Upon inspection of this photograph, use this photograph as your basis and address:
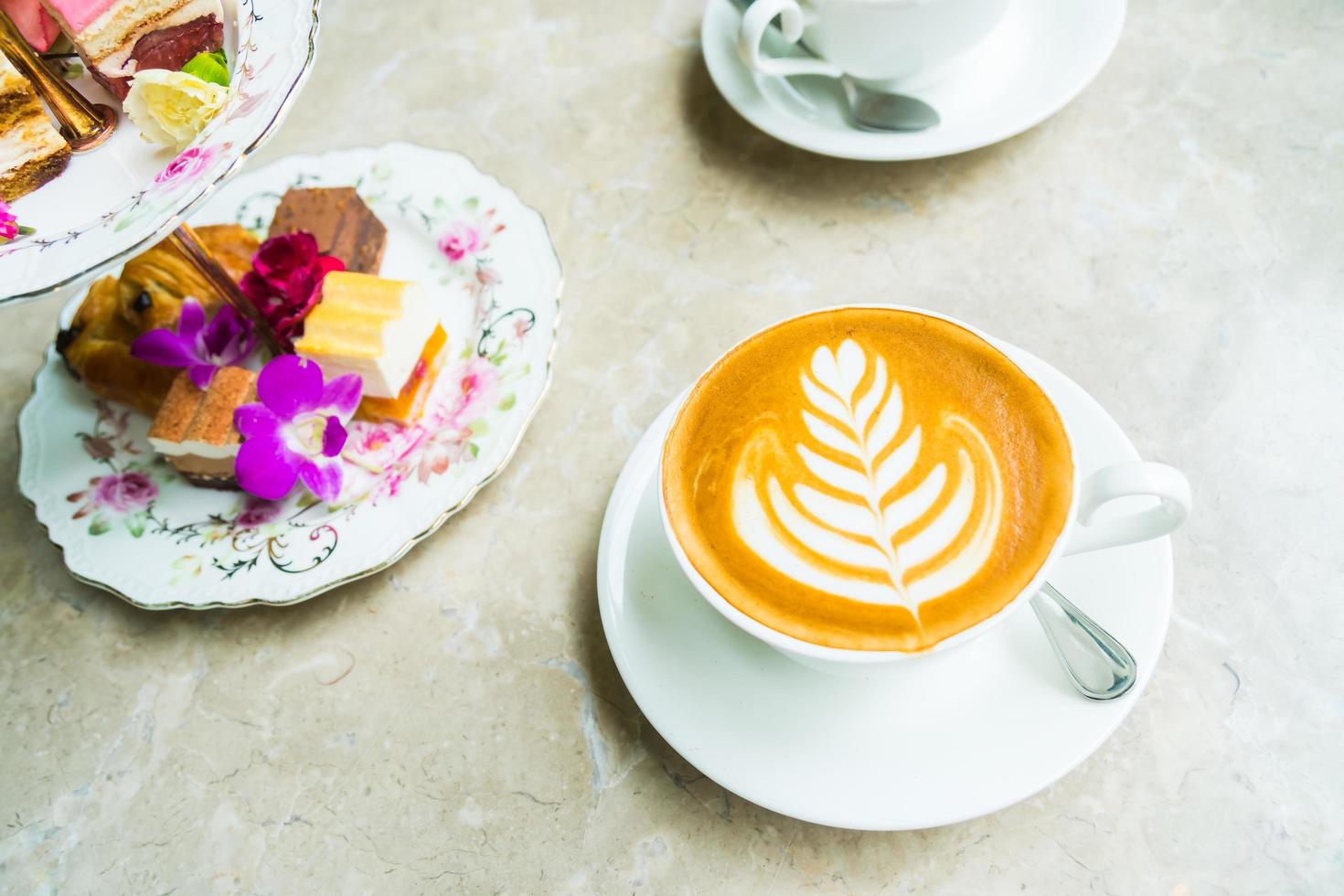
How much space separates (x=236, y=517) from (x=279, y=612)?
12 centimetres

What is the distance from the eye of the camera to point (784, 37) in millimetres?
1262

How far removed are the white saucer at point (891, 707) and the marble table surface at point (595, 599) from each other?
0.49 feet

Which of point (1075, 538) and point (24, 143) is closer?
point (1075, 538)

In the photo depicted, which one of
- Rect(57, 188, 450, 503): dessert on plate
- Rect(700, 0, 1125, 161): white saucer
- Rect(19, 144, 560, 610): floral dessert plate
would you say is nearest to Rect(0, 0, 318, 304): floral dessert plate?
Rect(57, 188, 450, 503): dessert on plate

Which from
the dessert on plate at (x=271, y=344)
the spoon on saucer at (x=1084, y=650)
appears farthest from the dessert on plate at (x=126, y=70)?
the spoon on saucer at (x=1084, y=650)

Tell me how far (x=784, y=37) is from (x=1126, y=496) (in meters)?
0.78

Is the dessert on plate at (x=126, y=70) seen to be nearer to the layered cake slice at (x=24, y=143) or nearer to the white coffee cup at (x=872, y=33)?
the layered cake slice at (x=24, y=143)

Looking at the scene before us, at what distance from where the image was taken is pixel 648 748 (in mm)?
989

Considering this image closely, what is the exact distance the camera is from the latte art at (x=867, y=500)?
781mm

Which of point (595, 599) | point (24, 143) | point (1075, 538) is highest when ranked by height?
point (24, 143)

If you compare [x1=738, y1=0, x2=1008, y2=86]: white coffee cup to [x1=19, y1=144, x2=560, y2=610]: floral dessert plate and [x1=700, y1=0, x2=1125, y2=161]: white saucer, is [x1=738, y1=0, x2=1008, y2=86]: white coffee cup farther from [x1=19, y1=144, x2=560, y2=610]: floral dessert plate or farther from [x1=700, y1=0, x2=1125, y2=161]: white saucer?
[x1=19, y1=144, x2=560, y2=610]: floral dessert plate

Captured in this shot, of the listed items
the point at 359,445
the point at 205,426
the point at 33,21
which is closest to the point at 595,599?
the point at 359,445

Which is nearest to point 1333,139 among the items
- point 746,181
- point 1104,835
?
point 746,181

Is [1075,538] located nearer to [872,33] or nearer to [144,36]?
[872,33]
